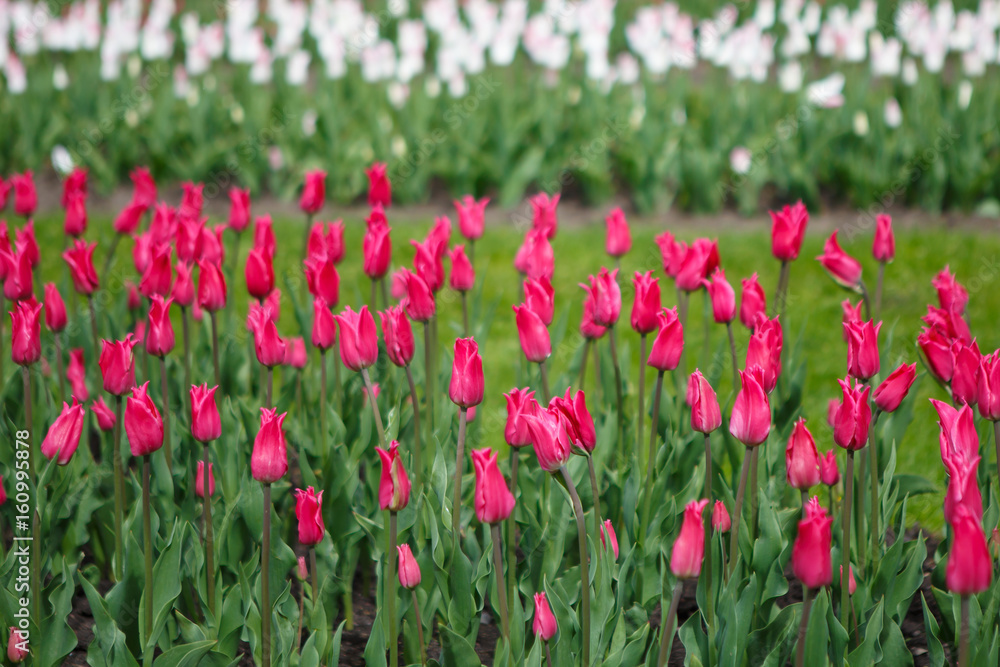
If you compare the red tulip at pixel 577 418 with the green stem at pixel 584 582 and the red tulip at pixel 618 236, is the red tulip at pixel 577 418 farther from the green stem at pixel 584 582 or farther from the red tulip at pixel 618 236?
the red tulip at pixel 618 236

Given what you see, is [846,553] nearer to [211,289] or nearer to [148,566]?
[148,566]

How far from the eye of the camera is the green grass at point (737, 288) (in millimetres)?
3453

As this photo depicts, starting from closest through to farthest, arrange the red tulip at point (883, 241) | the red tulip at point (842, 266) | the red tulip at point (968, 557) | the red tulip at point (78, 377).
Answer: the red tulip at point (968, 557) → the red tulip at point (842, 266) → the red tulip at point (883, 241) → the red tulip at point (78, 377)

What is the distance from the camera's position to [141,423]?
173 centimetres

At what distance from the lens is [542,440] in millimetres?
1541

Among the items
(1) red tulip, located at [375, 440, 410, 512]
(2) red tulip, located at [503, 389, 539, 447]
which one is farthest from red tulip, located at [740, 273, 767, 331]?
(1) red tulip, located at [375, 440, 410, 512]

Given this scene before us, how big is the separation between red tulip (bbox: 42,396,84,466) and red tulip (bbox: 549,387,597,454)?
Answer: 106cm

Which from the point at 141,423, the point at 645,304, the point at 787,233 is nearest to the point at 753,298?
the point at 787,233

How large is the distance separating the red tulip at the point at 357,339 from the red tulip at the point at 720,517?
0.78 meters

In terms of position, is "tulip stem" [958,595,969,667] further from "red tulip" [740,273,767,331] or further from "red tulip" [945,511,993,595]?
"red tulip" [740,273,767,331]

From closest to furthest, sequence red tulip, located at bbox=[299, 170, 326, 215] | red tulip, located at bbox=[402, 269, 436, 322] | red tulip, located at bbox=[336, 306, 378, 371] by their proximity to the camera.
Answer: red tulip, located at bbox=[336, 306, 378, 371] < red tulip, located at bbox=[402, 269, 436, 322] < red tulip, located at bbox=[299, 170, 326, 215]

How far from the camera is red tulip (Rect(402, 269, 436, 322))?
208 cm

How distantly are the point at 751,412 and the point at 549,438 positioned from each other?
35 centimetres

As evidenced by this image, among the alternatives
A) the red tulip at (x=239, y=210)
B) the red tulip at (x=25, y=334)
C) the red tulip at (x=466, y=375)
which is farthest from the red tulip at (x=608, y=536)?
the red tulip at (x=239, y=210)
